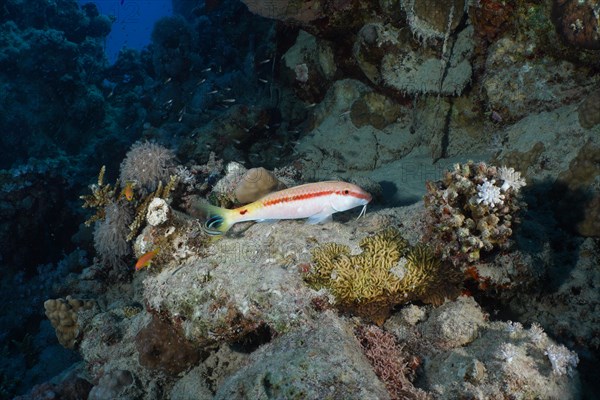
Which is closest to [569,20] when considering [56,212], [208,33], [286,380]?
[286,380]

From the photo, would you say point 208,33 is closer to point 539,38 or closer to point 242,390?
point 539,38

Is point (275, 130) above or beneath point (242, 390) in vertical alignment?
above

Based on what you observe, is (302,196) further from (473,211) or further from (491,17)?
(491,17)

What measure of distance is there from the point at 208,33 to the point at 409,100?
1404cm

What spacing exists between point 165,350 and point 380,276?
280cm

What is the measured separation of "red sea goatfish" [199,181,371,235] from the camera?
154 inches

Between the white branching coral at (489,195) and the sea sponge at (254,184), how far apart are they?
2699 millimetres

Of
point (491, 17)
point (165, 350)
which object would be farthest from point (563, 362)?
point (491, 17)

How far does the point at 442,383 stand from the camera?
3.02m

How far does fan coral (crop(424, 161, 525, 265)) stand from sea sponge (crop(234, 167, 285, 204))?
2.27m

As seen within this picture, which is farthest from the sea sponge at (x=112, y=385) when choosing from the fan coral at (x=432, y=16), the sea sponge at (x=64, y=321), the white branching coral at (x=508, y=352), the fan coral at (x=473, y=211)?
the fan coral at (x=432, y=16)

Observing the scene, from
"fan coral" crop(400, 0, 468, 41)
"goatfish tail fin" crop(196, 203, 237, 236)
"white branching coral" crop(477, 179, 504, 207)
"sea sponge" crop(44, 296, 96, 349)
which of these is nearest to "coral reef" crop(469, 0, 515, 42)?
"fan coral" crop(400, 0, 468, 41)

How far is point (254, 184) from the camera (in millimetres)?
4852

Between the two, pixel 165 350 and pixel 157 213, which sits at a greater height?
pixel 157 213
